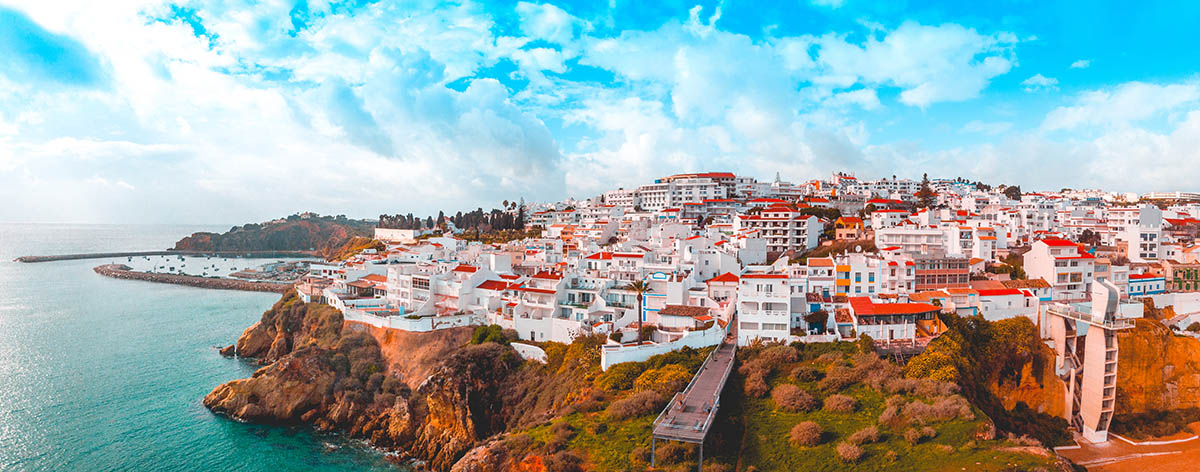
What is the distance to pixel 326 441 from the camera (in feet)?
109

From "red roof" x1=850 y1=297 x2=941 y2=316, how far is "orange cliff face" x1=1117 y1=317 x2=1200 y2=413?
12.0m

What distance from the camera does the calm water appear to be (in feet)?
98.8

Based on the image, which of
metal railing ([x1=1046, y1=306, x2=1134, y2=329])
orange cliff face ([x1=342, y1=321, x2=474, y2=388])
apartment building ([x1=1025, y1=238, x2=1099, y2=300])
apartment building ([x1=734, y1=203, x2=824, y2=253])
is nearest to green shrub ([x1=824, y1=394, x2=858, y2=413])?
metal railing ([x1=1046, y1=306, x2=1134, y2=329])

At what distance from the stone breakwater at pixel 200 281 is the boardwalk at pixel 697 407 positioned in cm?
7247

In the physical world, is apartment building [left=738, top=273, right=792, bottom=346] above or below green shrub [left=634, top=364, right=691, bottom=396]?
above

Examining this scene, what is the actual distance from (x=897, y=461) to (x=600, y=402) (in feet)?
37.4

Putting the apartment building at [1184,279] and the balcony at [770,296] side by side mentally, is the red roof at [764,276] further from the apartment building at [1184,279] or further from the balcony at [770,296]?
the apartment building at [1184,279]

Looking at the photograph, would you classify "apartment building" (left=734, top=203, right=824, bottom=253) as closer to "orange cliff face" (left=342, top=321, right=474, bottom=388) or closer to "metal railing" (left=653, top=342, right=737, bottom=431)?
"metal railing" (left=653, top=342, right=737, bottom=431)

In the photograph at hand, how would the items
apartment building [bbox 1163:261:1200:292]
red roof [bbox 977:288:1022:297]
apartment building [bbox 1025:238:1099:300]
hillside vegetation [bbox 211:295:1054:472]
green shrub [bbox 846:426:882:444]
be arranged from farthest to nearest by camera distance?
apartment building [bbox 1163:261:1200:292], apartment building [bbox 1025:238:1099:300], red roof [bbox 977:288:1022:297], green shrub [bbox 846:426:882:444], hillside vegetation [bbox 211:295:1054:472]

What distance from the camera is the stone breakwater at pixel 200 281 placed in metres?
88.1

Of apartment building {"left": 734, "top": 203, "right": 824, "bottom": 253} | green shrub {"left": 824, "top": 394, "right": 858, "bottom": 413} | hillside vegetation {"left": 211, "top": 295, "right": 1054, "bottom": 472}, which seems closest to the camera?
hillside vegetation {"left": 211, "top": 295, "right": 1054, "bottom": 472}

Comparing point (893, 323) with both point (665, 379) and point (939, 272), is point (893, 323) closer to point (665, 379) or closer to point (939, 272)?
point (939, 272)

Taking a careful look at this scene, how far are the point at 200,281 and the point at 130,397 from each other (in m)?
66.1

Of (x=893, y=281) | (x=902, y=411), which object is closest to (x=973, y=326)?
(x=893, y=281)
